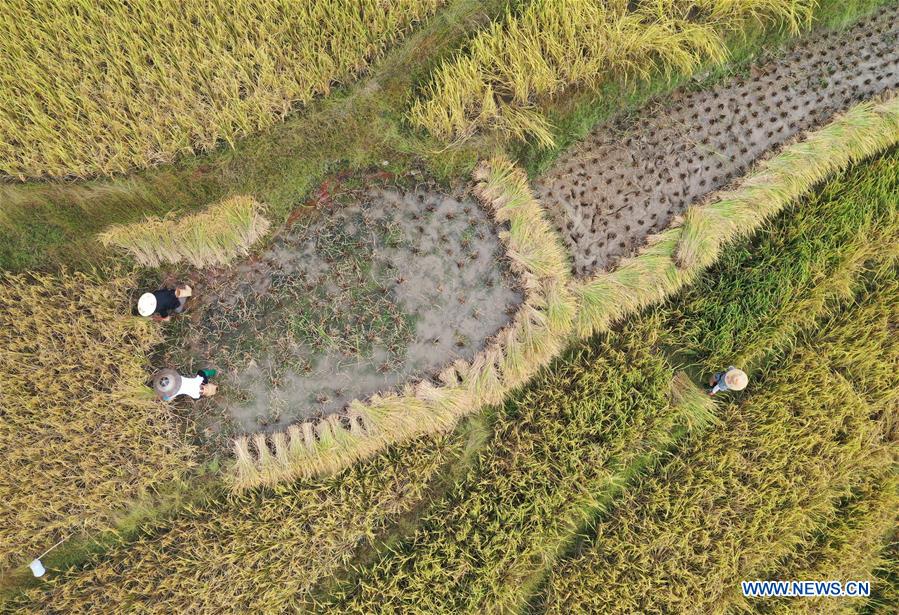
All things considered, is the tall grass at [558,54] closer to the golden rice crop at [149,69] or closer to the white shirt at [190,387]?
the golden rice crop at [149,69]

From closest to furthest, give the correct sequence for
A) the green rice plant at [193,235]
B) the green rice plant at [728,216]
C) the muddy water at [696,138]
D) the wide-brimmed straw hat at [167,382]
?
the wide-brimmed straw hat at [167,382], the green rice plant at [193,235], the green rice plant at [728,216], the muddy water at [696,138]

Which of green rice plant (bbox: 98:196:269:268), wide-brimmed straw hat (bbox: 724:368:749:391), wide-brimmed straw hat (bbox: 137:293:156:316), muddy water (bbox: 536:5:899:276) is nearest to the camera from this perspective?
wide-brimmed straw hat (bbox: 137:293:156:316)

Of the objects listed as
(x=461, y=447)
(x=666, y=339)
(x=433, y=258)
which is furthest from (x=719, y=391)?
(x=433, y=258)

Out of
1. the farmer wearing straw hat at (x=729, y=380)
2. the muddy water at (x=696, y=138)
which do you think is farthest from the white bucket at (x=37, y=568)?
the farmer wearing straw hat at (x=729, y=380)

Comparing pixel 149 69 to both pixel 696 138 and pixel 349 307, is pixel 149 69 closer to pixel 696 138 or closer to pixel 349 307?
pixel 349 307

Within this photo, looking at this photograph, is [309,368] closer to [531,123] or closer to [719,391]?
[531,123]

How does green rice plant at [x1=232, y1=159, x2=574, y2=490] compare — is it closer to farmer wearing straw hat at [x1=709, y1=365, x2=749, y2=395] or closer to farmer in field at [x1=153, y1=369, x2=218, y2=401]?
farmer in field at [x1=153, y1=369, x2=218, y2=401]

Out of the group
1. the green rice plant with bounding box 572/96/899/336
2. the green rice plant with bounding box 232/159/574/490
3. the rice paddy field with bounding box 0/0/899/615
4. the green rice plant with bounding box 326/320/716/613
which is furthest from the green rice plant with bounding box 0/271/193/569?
the green rice plant with bounding box 572/96/899/336
